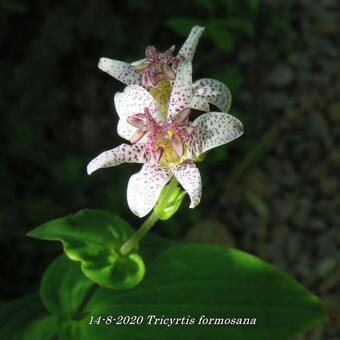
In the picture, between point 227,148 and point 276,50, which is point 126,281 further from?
point 276,50

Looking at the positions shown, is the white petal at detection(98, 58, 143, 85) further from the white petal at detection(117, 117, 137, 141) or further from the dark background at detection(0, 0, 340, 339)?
the dark background at detection(0, 0, 340, 339)

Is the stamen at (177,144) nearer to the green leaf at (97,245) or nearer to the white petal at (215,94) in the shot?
the white petal at (215,94)

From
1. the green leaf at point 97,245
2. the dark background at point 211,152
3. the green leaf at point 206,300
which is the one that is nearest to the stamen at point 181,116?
the green leaf at point 97,245

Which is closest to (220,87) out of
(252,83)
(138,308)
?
(138,308)

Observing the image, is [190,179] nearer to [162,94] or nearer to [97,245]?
[162,94]

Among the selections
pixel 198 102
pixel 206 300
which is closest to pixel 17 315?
pixel 206 300
